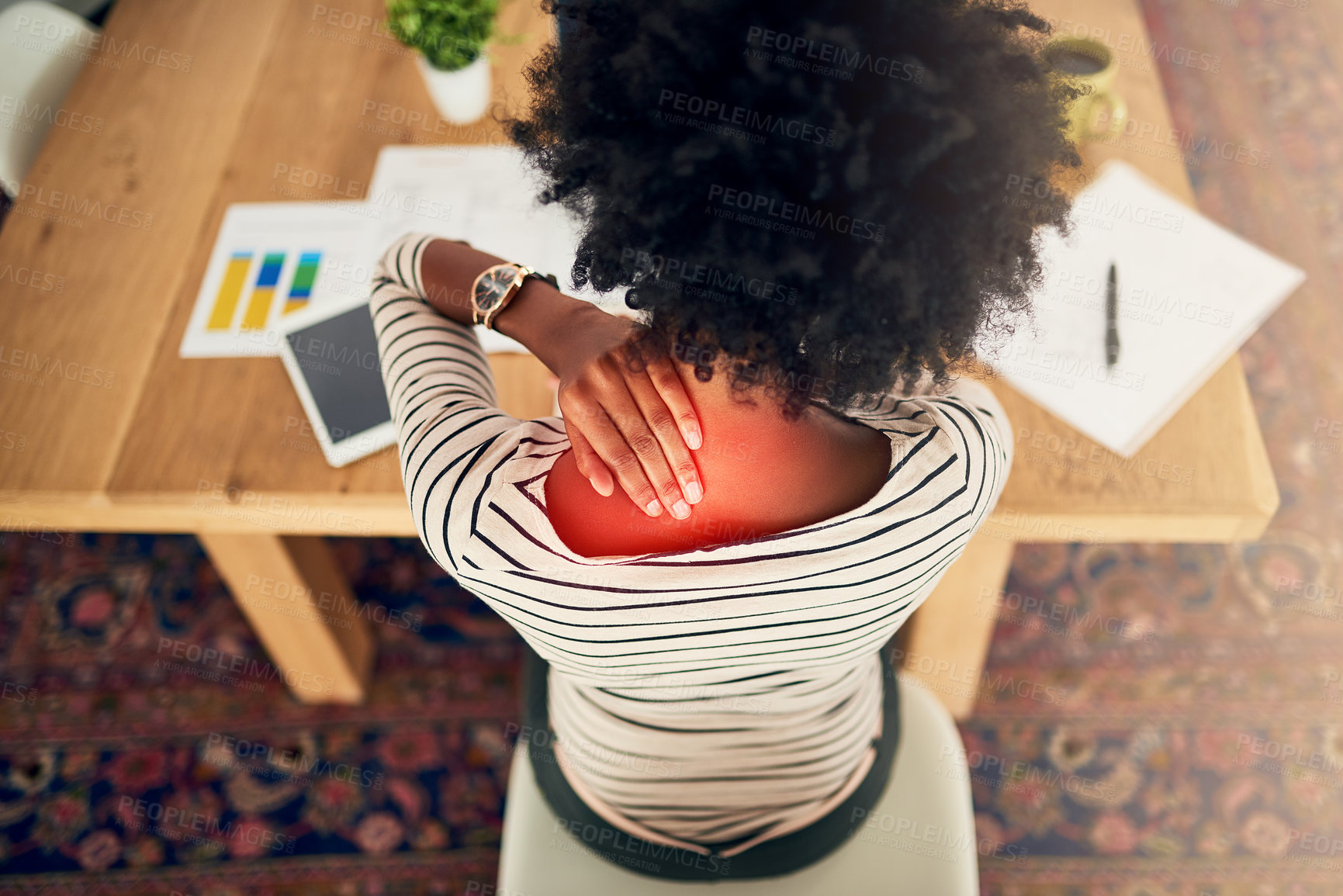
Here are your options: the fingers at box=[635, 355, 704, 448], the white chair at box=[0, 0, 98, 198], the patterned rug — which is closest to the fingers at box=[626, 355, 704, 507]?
the fingers at box=[635, 355, 704, 448]

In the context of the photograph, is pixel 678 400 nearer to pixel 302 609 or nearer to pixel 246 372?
pixel 246 372

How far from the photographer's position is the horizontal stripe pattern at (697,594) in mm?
640

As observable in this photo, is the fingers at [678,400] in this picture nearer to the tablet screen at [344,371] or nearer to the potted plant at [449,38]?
the tablet screen at [344,371]

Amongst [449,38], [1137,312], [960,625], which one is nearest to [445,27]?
[449,38]

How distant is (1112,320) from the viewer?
101cm

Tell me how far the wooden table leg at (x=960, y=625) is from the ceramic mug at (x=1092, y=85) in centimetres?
57

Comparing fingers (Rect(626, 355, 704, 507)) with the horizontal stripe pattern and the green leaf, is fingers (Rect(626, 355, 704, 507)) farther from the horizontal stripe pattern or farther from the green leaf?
the green leaf

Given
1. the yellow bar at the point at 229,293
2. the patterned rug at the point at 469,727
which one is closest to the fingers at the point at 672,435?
the yellow bar at the point at 229,293

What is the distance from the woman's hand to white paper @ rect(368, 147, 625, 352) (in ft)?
1.37

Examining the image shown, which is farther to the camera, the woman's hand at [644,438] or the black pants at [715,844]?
the black pants at [715,844]

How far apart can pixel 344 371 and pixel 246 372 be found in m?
0.12

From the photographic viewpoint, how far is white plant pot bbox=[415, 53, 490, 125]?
1.14 metres

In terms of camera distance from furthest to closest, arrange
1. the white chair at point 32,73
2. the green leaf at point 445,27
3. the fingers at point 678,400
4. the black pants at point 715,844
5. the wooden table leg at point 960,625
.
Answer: the white chair at point 32,73
the wooden table leg at point 960,625
the green leaf at point 445,27
the black pants at point 715,844
the fingers at point 678,400

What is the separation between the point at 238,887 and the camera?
4.80 ft
